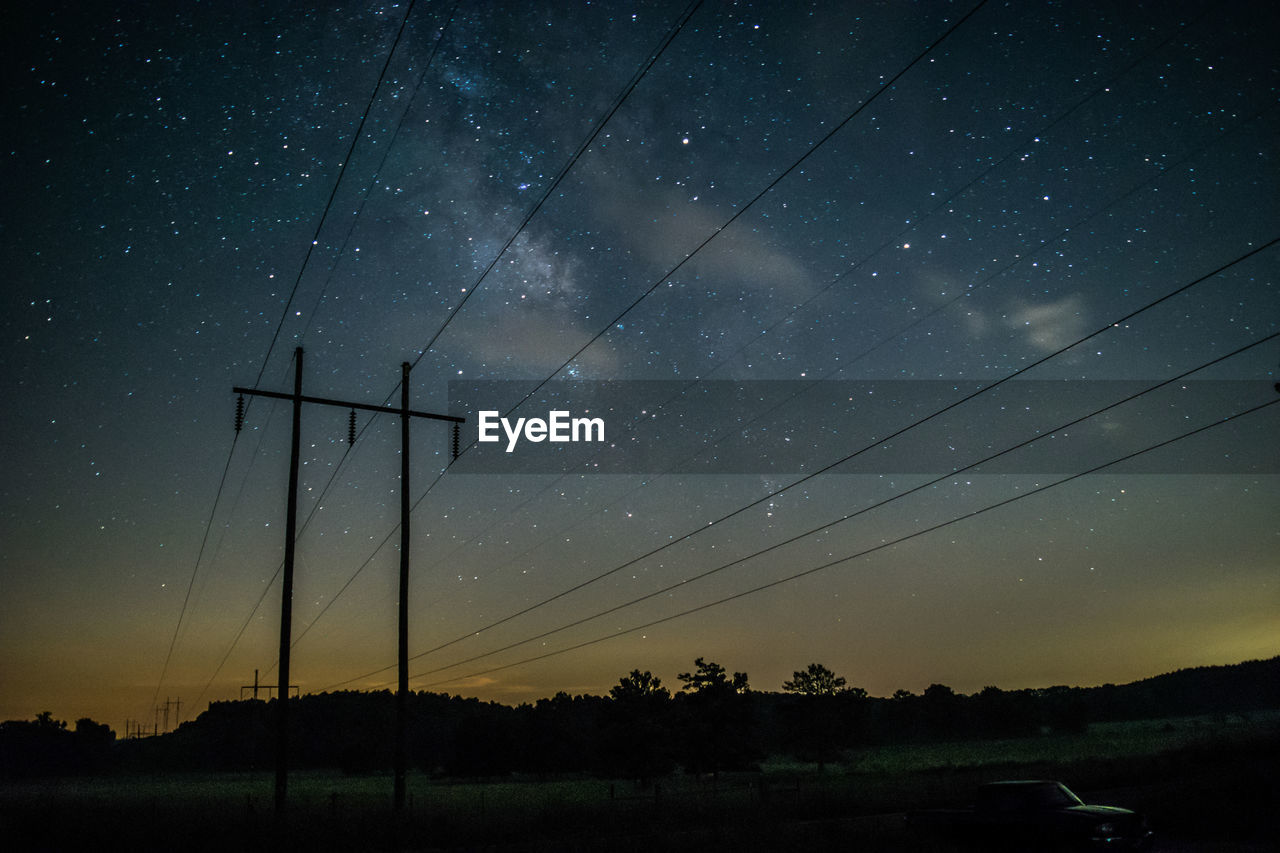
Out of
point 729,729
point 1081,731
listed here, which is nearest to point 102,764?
point 729,729

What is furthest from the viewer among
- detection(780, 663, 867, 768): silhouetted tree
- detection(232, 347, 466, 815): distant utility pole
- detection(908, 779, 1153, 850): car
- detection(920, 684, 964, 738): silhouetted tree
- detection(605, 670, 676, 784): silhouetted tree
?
detection(920, 684, 964, 738): silhouetted tree

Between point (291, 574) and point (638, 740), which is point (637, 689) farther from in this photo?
point (291, 574)

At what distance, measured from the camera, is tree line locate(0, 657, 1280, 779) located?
78.6 m

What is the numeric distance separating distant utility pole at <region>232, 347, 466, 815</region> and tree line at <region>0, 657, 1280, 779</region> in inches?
2413

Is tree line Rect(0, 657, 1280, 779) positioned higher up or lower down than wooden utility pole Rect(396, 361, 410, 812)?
lower down

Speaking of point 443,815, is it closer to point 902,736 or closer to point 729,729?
point 729,729

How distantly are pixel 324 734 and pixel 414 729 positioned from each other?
612 inches

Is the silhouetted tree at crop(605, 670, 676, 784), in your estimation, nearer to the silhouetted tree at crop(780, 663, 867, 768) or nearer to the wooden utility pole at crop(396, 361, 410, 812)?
the silhouetted tree at crop(780, 663, 867, 768)

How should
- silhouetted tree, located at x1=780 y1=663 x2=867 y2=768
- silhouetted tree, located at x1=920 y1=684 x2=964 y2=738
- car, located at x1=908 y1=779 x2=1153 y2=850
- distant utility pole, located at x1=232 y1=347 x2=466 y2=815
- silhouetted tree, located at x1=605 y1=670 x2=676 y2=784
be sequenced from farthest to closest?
1. silhouetted tree, located at x1=920 y1=684 x2=964 y2=738
2. silhouetted tree, located at x1=780 y1=663 x2=867 y2=768
3. silhouetted tree, located at x1=605 y1=670 x2=676 y2=784
4. distant utility pole, located at x1=232 y1=347 x2=466 y2=815
5. car, located at x1=908 y1=779 x2=1153 y2=850

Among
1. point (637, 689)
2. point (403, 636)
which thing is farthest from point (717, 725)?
point (403, 636)

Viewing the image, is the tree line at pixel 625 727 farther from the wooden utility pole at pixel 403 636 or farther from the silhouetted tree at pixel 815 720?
the wooden utility pole at pixel 403 636

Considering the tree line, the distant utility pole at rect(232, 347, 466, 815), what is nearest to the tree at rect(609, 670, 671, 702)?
the tree line

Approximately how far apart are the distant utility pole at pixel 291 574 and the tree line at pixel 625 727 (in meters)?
61.3

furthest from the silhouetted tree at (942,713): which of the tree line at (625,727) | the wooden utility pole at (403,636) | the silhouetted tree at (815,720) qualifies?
the wooden utility pole at (403,636)
